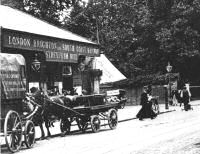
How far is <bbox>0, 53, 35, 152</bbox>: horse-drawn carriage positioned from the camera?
40.6ft

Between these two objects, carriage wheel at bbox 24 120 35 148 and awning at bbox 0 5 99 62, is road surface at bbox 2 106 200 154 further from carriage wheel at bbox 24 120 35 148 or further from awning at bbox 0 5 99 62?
awning at bbox 0 5 99 62

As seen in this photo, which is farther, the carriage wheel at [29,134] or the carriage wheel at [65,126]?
the carriage wheel at [65,126]

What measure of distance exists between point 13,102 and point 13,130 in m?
1.07

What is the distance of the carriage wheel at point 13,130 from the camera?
39.8ft

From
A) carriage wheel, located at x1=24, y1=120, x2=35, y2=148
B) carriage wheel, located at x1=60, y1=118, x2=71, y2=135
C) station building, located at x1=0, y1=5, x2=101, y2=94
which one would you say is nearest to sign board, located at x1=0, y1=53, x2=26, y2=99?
carriage wheel, located at x1=24, y1=120, x2=35, y2=148

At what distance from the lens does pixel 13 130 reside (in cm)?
1217

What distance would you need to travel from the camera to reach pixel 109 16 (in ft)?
166

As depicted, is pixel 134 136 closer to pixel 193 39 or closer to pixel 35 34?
pixel 35 34

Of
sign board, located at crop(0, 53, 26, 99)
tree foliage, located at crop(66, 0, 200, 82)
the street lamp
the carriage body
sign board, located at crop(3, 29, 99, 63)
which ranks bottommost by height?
the carriage body

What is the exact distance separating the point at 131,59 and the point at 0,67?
117ft

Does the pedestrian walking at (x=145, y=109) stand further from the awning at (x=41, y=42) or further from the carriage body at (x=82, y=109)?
the carriage body at (x=82, y=109)

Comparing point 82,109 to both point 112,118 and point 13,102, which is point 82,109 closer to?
point 112,118

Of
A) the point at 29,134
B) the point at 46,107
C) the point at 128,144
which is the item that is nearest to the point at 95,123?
the point at 46,107

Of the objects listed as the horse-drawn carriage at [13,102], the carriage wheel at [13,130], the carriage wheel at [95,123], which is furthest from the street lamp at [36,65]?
the carriage wheel at [13,130]
